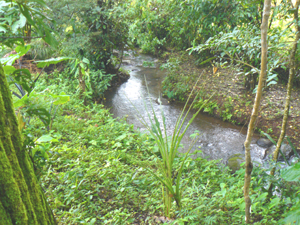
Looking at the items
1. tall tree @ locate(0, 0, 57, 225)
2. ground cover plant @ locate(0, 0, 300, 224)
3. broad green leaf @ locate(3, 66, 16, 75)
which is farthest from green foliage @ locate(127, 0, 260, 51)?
tall tree @ locate(0, 0, 57, 225)

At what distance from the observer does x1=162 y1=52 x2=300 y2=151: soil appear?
4211 mm

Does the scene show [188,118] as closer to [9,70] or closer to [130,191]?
[130,191]

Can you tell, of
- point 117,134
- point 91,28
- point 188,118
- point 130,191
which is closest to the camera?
point 130,191

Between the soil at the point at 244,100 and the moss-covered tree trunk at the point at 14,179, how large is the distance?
297cm

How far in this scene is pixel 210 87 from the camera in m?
6.02

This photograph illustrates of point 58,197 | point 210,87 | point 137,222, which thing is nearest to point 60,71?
point 210,87

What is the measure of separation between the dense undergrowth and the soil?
1.51m

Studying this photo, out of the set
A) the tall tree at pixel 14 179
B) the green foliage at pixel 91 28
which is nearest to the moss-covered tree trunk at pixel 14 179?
the tall tree at pixel 14 179

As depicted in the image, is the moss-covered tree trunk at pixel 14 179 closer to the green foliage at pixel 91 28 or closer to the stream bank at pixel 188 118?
the stream bank at pixel 188 118

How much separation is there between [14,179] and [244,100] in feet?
17.2

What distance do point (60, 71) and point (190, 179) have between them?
538 cm

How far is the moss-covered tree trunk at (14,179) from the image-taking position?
80 cm

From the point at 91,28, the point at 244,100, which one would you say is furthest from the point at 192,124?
the point at 91,28

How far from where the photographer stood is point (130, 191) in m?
2.00
